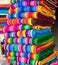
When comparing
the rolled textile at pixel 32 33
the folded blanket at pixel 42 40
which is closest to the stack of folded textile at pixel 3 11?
the rolled textile at pixel 32 33

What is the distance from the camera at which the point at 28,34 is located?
1.41m

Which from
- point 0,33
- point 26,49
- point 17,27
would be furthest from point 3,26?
point 26,49

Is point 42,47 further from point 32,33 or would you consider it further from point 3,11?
point 3,11

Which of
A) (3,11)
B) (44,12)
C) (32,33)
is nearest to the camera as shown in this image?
(32,33)

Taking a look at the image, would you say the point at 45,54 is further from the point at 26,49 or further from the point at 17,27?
the point at 17,27

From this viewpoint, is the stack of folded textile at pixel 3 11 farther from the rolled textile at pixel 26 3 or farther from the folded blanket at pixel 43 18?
the folded blanket at pixel 43 18

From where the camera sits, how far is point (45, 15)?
1.54m

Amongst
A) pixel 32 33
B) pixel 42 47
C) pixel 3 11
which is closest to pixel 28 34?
pixel 32 33

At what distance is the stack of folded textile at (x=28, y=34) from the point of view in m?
1.42

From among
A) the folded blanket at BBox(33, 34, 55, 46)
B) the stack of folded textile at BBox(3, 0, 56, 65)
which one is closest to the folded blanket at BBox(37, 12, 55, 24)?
the stack of folded textile at BBox(3, 0, 56, 65)

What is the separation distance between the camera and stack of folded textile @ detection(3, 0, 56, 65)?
1.42m

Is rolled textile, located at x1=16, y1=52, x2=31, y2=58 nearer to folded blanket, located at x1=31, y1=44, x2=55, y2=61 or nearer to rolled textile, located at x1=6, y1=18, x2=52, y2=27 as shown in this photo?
folded blanket, located at x1=31, y1=44, x2=55, y2=61

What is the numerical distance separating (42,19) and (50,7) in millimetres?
156

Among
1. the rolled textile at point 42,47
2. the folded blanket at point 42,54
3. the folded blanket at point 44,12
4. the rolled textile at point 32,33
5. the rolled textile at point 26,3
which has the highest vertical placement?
the rolled textile at point 26,3
